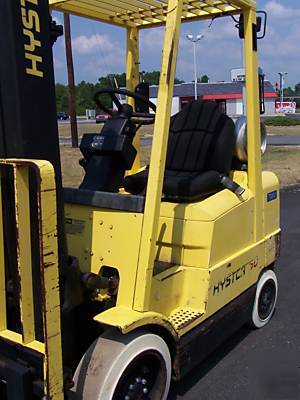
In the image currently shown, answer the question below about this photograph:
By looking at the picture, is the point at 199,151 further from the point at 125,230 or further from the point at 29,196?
the point at 29,196

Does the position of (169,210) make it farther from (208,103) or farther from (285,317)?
(285,317)

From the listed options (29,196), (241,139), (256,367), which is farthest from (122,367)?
(241,139)

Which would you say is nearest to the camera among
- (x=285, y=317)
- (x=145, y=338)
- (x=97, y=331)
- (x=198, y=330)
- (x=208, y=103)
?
(x=145, y=338)

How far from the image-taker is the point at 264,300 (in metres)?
4.27

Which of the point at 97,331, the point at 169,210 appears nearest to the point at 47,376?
the point at 97,331

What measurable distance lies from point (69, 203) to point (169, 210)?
662 millimetres

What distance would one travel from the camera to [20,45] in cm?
238

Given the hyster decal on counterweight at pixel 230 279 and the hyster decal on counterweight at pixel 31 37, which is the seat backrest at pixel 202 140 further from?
the hyster decal on counterweight at pixel 31 37

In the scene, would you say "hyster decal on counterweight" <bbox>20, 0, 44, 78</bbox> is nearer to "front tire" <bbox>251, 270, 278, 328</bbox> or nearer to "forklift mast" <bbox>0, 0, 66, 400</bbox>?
"forklift mast" <bbox>0, 0, 66, 400</bbox>

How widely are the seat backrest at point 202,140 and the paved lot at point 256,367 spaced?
1381 mm

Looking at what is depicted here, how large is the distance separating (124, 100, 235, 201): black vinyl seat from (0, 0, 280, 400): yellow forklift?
10 millimetres

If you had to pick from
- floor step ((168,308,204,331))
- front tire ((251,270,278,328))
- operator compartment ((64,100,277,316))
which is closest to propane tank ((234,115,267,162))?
operator compartment ((64,100,277,316))


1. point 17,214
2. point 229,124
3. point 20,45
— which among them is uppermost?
point 20,45

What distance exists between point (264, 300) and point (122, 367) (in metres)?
2.02
